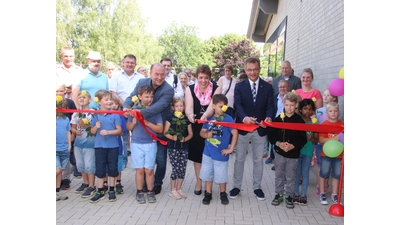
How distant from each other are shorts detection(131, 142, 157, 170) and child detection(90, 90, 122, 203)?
32 cm

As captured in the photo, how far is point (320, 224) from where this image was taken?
166 inches

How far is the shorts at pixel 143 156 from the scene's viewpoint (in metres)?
4.87

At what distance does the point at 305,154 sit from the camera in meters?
5.00

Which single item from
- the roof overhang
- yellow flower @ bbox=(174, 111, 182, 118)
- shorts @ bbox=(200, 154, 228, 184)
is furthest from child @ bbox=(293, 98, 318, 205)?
the roof overhang

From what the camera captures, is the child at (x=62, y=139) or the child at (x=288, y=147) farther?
the child at (x=62, y=139)

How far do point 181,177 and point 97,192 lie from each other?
1306 millimetres

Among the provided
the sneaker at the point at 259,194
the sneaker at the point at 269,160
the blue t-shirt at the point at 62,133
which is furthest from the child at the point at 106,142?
the sneaker at the point at 269,160

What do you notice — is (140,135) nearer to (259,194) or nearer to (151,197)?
(151,197)

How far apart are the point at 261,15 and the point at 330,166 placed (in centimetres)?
1849

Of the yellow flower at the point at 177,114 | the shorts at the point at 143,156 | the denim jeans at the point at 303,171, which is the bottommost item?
the denim jeans at the point at 303,171

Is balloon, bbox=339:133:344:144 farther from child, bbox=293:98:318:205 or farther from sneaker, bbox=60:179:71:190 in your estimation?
sneaker, bbox=60:179:71:190

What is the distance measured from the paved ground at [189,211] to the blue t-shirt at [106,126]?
2.83 feet

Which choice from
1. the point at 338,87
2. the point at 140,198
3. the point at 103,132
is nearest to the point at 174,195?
the point at 140,198

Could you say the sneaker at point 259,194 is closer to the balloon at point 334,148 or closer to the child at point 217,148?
the child at point 217,148
